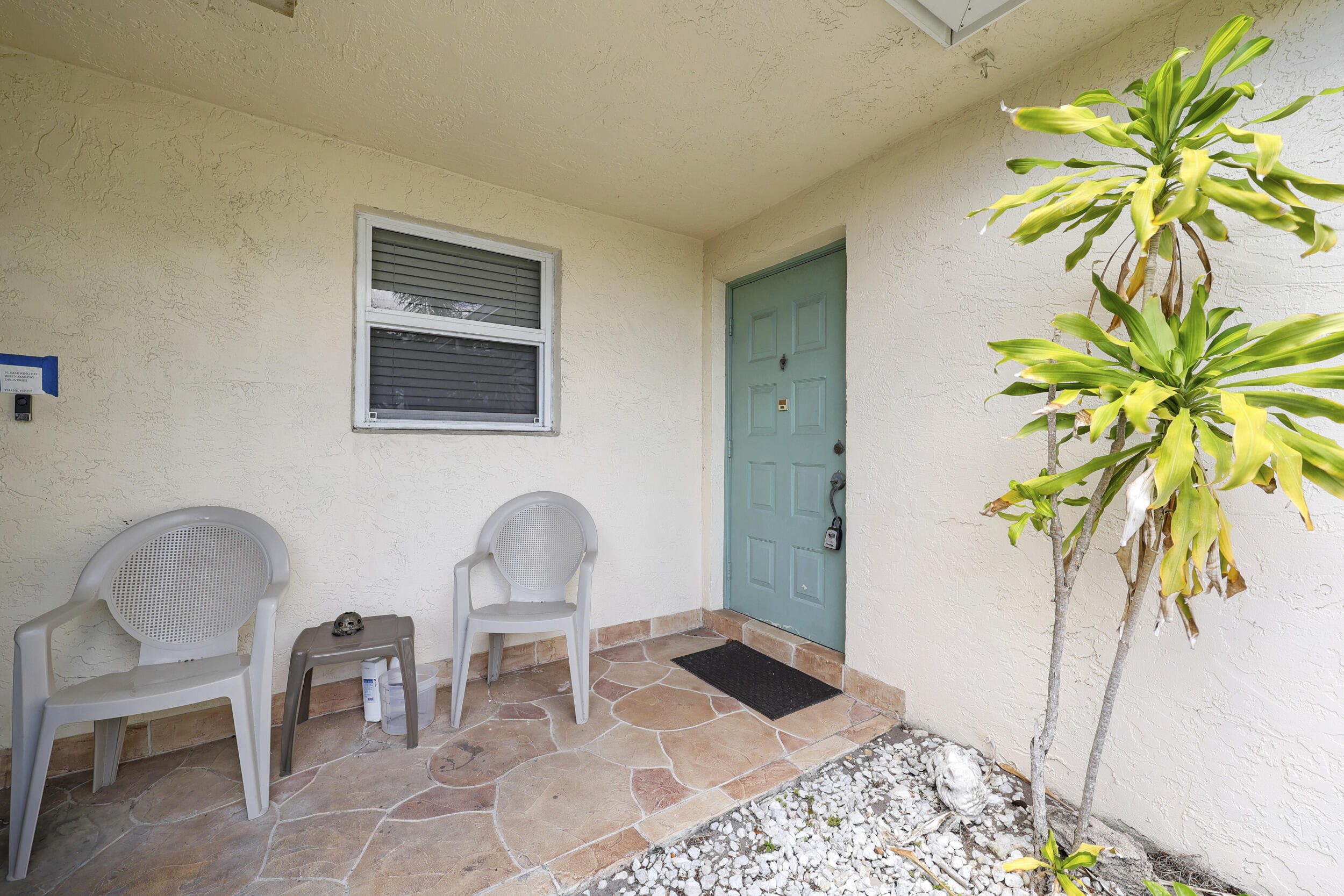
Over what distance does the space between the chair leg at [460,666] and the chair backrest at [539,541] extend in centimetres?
38

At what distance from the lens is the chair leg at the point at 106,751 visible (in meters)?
1.86

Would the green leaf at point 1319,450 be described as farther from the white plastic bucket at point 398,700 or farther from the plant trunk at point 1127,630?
the white plastic bucket at point 398,700

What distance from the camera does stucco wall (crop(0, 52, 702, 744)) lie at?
76.6 inches

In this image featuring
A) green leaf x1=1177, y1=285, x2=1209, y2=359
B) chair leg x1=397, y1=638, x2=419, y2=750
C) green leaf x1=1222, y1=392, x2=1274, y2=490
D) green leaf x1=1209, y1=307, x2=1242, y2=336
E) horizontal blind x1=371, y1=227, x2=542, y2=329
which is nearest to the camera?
green leaf x1=1222, y1=392, x2=1274, y2=490

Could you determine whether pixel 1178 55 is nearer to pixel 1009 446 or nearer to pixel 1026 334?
pixel 1026 334

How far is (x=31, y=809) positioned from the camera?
1519 mm

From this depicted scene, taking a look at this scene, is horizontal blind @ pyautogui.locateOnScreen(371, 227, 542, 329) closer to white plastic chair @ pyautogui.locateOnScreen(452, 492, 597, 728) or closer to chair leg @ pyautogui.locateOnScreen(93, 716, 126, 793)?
white plastic chair @ pyautogui.locateOnScreen(452, 492, 597, 728)

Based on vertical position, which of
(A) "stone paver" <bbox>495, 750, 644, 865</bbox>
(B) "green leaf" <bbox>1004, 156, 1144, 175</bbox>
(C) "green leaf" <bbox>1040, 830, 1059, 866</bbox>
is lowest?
(A) "stone paver" <bbox>495, 750, 644, 865</bbox>

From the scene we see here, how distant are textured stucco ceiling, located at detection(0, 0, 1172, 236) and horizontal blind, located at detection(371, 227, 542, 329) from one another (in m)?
0.43

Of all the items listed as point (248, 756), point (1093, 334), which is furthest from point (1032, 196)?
point (248, 756)

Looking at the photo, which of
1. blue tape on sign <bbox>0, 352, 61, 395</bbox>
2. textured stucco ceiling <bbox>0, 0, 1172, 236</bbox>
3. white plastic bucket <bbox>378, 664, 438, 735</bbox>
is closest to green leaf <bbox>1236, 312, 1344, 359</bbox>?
textured stucco ceiling <bbox>0, 0, 1172, 236</bbox>

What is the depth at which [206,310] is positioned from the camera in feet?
7.18

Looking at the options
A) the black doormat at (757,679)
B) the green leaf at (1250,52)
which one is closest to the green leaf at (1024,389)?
the green leaf at (1250,52)

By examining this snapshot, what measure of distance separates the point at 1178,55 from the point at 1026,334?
89 centimetres
